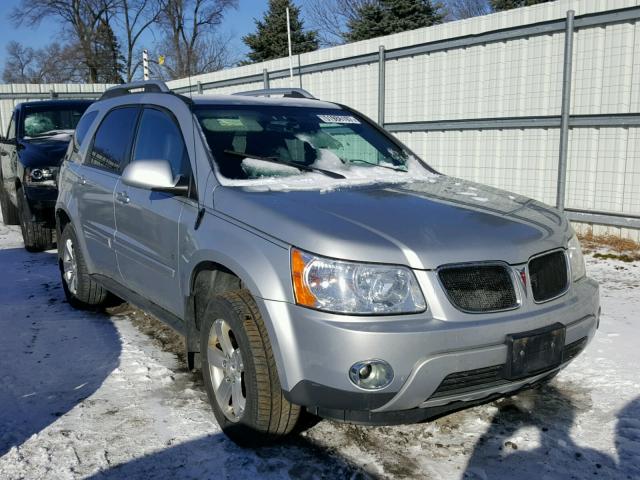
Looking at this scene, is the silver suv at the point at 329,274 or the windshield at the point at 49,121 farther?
the windshield at the point at 49,121

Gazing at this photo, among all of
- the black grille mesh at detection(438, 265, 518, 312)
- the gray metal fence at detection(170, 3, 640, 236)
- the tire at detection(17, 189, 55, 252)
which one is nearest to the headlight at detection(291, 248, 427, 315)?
the black grille mesh at detection(438, 265, 518, 312)

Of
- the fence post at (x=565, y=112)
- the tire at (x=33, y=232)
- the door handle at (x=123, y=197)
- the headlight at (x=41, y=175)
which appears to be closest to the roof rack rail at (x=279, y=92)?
the door handle at (x=123, y=197)

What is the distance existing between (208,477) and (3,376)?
1.82 meters

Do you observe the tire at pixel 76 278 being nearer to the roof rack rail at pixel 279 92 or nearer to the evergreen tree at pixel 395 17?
the roof rack rail at pixel 279 92

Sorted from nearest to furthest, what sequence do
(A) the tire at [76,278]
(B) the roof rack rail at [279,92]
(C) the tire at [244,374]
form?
(C) the tire at [244,374] < (B) the roof rack rail at [279,92] < (A) the tire at [76,278]

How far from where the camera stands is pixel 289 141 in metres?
3.73

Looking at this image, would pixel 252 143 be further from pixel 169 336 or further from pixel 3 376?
pixel 3 376

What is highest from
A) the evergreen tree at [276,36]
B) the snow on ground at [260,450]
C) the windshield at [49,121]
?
the evergreen tree at [276,36]

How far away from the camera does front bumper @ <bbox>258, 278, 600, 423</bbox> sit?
2.38 metres

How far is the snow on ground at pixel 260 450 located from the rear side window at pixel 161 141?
1.31 m

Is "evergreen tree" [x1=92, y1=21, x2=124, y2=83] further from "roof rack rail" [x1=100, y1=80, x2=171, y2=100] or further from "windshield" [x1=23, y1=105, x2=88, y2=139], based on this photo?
"roof rack rail" [x1=100, y1=80, x2=171, y2=100]

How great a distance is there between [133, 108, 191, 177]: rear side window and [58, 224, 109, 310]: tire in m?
1.29

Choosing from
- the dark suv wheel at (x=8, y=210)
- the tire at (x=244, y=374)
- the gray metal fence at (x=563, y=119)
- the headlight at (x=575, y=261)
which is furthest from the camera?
the dark suv wheel at (x=8, y=210)

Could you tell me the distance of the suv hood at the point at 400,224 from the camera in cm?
248
